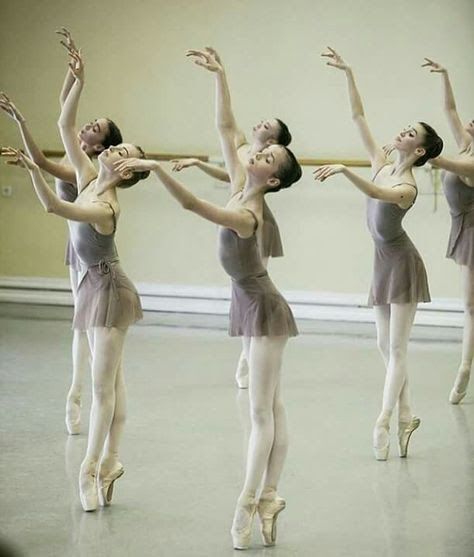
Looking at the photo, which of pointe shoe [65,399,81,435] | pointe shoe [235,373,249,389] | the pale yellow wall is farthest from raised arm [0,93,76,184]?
the pale yellow wall

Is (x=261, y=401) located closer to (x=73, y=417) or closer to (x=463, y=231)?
(x=73, y=417)

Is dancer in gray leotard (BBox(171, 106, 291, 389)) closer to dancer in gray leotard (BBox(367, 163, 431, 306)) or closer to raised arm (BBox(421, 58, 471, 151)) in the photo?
dancer in gray leotard (BBox(367, 163, 431, 306))

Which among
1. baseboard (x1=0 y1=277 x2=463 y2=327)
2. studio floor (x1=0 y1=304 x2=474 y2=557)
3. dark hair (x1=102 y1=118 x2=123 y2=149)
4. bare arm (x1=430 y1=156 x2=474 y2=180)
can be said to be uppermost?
dark hair (x1=102 y1=118 x2=123 y2=149)

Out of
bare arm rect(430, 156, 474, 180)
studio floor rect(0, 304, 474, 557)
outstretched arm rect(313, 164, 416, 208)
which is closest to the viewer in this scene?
studio floor rect(0, 304, 474, 557)

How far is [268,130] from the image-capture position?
524 cm

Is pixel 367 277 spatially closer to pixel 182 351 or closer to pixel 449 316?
pixel 449 316

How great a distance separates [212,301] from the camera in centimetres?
891

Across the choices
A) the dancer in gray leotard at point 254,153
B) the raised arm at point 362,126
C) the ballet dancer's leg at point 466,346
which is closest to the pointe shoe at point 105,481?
the dancer in gray leotard at point 254,153

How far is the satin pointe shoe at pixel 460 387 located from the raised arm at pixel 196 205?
2568 millimetres

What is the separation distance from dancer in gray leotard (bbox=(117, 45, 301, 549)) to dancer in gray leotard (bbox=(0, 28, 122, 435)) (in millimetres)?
941

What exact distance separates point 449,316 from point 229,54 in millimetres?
2488

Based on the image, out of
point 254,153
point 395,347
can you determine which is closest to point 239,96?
point 254,153

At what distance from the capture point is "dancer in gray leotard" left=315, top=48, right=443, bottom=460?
5.01m

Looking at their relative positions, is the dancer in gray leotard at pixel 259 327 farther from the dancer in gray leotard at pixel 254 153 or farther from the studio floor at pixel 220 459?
the dancer in gray leotard at pixel 254 153
